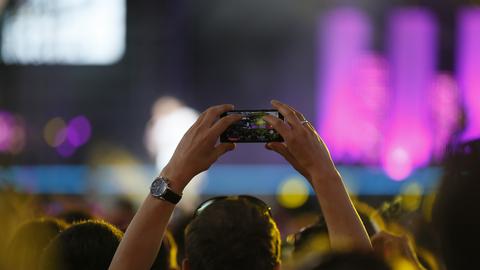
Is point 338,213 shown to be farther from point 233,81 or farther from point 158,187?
point 233,81

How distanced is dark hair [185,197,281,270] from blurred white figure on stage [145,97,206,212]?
15.5m

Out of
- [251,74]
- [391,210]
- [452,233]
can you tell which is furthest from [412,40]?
[452,233]

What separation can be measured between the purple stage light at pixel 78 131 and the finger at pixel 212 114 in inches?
680

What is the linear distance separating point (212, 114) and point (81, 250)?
686 mm

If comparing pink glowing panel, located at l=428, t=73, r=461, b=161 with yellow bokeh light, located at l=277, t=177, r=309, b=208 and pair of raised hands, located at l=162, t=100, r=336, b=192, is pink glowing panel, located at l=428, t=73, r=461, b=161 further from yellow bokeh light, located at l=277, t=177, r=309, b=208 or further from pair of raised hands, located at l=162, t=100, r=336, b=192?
pair of raised hands, located at l=162, t=100, r=336, b=192

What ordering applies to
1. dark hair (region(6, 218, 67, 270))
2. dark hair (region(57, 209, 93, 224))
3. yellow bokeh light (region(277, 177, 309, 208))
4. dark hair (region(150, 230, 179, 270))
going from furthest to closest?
yellow bokeh light (region(277, 177, 309, 208)), dark hair (region(57, 209, 93, 224)), dark hair (region(6, 218, 67, 270)), dark hair (region(150, 230, 179, 270))

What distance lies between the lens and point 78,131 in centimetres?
1988

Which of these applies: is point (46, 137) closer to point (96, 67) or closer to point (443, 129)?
point (96, 67)

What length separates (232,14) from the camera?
768 inches

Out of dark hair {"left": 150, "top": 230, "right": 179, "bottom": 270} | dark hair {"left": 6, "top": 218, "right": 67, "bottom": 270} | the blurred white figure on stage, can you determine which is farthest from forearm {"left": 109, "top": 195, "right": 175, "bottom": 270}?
the blurred white figure on stage

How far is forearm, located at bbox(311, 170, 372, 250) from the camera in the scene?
247 centimetres

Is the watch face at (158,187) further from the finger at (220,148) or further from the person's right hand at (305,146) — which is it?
the person's right hand at (305,146)

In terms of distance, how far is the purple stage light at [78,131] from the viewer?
1961cm

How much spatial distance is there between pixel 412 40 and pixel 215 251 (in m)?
16.2
